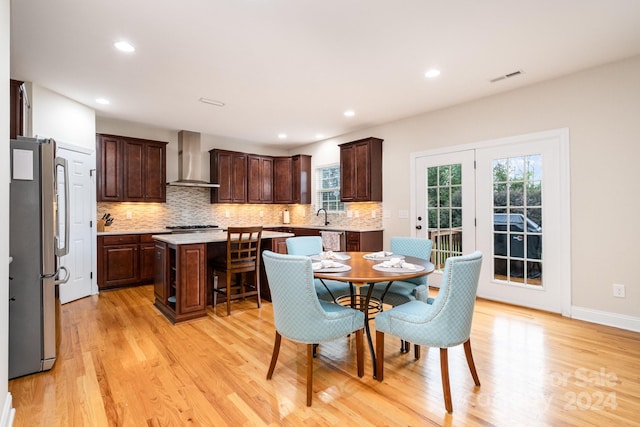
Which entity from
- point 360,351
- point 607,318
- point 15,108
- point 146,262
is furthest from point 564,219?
point 146,262

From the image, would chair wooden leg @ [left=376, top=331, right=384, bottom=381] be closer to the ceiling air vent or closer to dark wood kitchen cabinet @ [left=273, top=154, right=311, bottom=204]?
the ceiling air vent

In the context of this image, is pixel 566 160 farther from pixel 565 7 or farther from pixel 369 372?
pixel 369 372

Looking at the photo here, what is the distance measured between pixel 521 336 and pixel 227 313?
9.79 feet

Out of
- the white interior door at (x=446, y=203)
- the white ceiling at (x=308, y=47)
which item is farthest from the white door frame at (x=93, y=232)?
the white interior door at (x=446, y=203)

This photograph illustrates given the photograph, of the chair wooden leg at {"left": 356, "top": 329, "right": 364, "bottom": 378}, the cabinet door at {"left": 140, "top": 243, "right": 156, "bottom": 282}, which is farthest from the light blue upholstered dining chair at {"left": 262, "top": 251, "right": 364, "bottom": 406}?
the cabinet door at {"left": 140, "top": 243, "right": 156, "bottom": 282}

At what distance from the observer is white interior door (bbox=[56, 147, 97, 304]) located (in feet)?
13.3

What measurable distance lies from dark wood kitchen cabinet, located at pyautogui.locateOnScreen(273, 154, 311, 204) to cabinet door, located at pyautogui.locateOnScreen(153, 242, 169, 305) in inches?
133

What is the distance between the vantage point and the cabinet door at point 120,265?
15.1 ft

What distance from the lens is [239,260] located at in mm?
3600

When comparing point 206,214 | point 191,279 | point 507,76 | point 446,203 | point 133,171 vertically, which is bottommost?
point 191,279

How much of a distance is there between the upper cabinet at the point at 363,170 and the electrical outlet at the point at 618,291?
9.96ft

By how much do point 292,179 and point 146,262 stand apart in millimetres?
3252

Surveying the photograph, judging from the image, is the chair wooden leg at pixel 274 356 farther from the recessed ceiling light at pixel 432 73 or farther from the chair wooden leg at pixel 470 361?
the recessed ceiling light at pixel 432 73

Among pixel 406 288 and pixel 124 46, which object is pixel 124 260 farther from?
pixel 406 288
